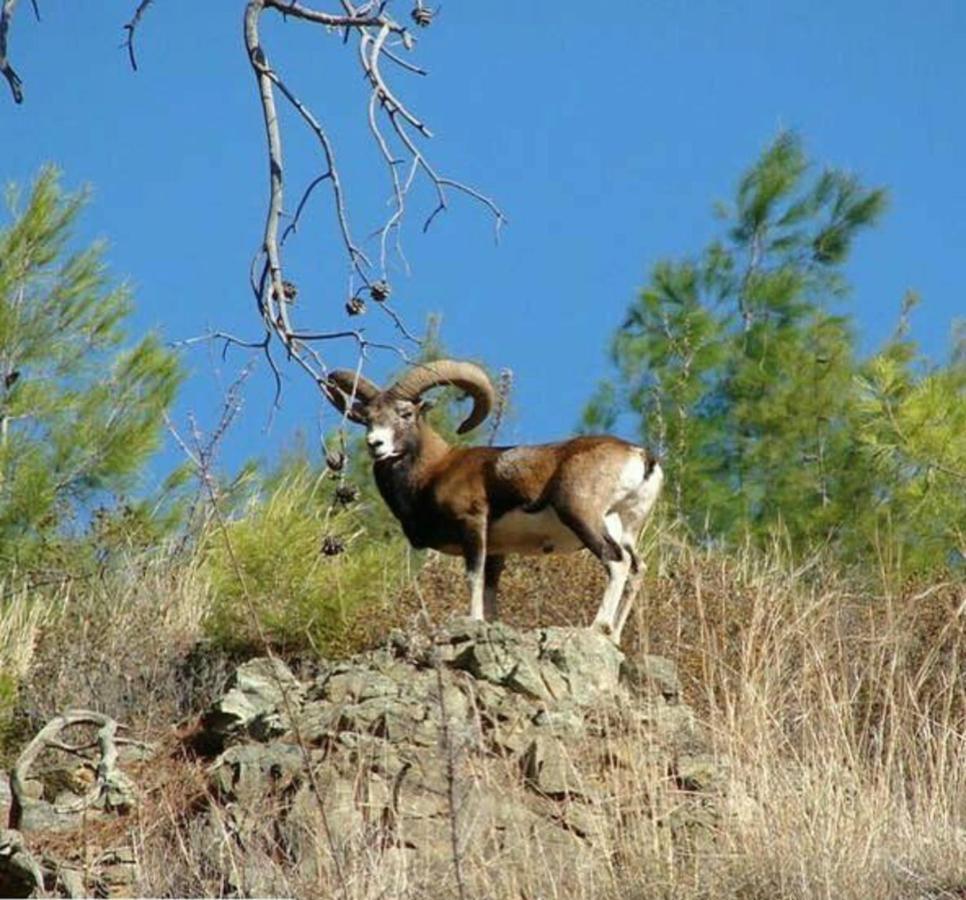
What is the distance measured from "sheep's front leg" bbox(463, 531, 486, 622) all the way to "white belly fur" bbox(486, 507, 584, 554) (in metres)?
0.07

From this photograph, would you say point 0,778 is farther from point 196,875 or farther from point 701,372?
point 701,372

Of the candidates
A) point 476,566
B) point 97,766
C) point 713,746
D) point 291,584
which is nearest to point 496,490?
point 476,566

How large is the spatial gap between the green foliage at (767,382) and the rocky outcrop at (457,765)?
9.74 metres

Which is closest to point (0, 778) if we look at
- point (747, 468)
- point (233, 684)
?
point (233, 684)

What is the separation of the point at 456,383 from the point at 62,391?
5653 mm

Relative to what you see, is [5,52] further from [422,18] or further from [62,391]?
[62,391]

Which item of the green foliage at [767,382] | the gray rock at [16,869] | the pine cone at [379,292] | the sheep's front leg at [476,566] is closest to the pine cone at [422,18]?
the pine cone at [379,292]

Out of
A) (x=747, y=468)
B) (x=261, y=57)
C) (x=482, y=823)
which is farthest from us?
(x=747, y=468)

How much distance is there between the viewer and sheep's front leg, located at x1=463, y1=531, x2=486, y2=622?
52.3 ft

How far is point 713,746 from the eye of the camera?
12664mm

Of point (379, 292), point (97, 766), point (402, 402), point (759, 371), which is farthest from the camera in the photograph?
point (759, 371)

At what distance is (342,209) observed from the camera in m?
8.41

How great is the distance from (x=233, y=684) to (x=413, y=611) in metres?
2.65

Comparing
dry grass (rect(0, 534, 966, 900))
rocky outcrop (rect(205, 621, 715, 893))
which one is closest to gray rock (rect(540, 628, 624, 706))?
rocky outcrop (rect(205, 621, 715, 893))
